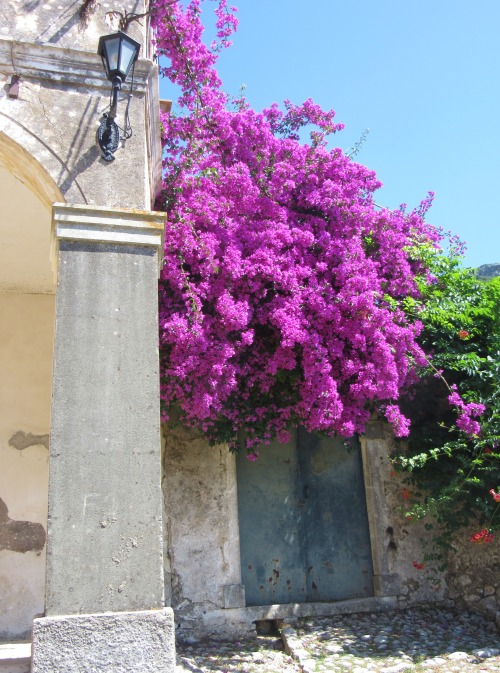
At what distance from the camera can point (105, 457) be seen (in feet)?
11.5

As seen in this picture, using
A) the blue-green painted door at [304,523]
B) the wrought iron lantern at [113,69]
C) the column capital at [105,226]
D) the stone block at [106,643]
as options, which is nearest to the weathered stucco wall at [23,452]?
the blue-green painted door at [304,523]

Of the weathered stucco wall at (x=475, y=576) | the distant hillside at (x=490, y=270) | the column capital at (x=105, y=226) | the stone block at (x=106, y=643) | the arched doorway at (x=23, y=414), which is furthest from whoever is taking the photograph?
the distant hillside at (x=490, y=270)

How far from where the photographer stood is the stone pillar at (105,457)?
3.25 metres

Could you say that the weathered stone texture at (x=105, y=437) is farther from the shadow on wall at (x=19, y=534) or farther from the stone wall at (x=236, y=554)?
the shadow on wall at (x=19, y=534)

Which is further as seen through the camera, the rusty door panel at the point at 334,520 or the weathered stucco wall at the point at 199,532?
the rusty door panel at the point at 334,520

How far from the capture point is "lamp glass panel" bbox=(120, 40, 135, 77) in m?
4.01

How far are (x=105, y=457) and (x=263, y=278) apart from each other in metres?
2.48

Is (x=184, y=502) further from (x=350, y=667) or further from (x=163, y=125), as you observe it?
(x=163, y=125)

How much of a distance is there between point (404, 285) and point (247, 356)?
1791 millimetres

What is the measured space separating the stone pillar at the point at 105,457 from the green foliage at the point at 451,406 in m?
3.11

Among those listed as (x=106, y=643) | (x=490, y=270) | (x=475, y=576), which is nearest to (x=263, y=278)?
(x=106, y=643)

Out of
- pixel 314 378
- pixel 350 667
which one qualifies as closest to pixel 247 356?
pixel 314 378

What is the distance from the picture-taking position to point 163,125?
5785mm

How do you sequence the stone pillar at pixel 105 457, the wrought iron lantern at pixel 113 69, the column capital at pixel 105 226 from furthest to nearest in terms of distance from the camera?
the wrought iron lantern at pixel 113 69 < the column capital at pixel 105 226 < the stone pillar at pixel 105 457
